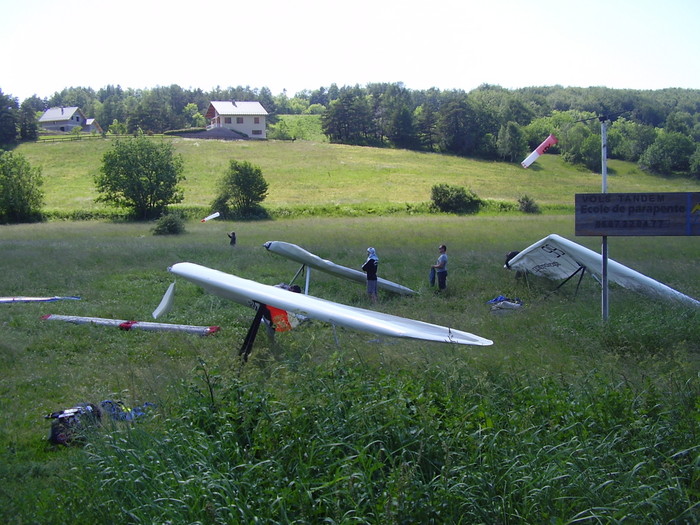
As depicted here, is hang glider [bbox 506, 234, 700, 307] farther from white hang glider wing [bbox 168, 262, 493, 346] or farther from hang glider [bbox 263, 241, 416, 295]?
white hang glider wing [bbox 168, 262, 493, 346]

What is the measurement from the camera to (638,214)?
36.7 feet

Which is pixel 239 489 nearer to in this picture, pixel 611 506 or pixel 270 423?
pixel 270 423

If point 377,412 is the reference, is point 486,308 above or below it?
below

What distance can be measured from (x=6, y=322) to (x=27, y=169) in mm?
44394

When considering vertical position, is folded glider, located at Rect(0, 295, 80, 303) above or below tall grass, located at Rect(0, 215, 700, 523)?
below

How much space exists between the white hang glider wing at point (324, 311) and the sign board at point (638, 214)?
4808 mm

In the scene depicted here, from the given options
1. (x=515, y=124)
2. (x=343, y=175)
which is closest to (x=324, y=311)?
(x=343, y=175)

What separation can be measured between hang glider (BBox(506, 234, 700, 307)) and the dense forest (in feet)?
87.1

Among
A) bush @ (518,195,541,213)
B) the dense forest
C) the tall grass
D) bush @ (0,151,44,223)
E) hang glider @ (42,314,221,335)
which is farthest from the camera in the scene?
the dense forest

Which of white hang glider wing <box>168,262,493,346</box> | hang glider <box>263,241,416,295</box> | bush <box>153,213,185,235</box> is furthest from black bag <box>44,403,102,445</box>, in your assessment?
bush <box>153,213,185,235</box>

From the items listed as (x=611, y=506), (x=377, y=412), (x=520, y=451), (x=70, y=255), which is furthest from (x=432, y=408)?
(x=70, y=255)


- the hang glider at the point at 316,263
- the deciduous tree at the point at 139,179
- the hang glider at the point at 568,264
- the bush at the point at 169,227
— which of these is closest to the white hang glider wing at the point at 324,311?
the hang glider at the point at 316,263

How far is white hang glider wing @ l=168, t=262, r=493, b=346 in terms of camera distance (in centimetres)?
716

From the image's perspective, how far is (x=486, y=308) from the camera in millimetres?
13609
